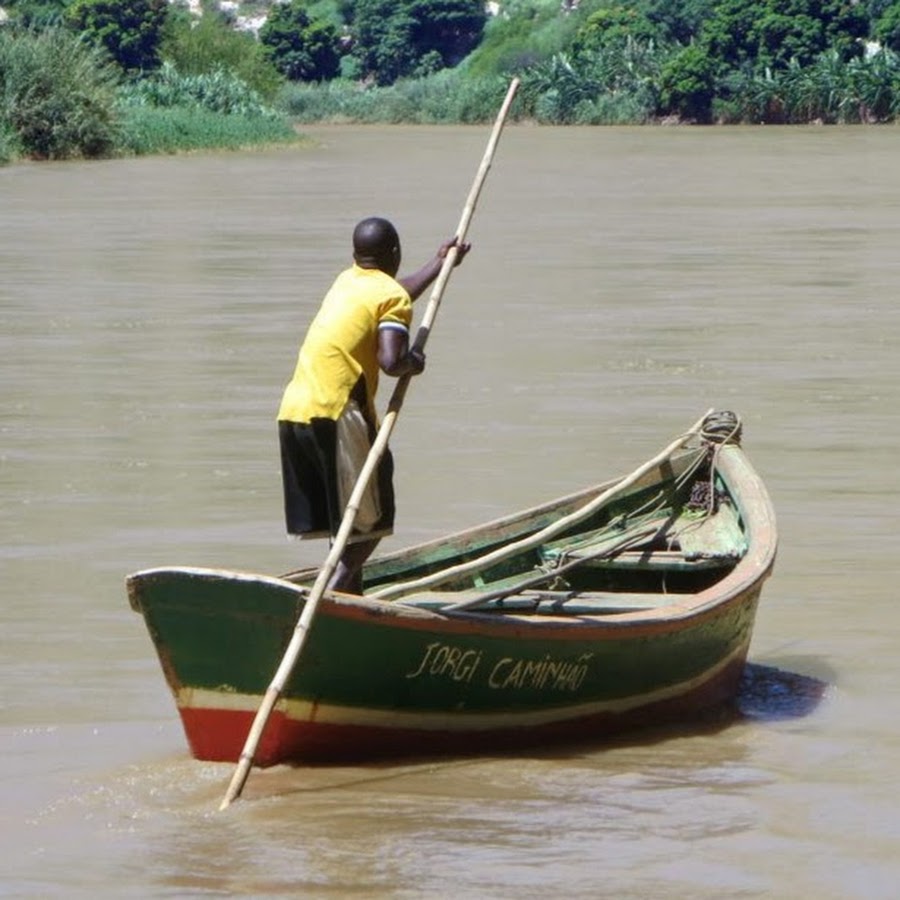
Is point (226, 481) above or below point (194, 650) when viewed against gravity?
below

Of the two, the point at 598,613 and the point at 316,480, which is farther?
the point at 598,613

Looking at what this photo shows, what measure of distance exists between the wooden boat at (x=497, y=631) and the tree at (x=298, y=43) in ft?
259

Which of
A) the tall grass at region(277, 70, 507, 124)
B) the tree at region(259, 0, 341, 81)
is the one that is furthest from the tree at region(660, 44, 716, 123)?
the tree at region(259, 0, 341, 81)

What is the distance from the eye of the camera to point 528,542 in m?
7.36

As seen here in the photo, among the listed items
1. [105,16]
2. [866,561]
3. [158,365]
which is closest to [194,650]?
[866,561]

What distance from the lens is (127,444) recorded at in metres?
12.3

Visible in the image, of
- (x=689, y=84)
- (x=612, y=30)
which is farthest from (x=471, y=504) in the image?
(x=612, y=30)

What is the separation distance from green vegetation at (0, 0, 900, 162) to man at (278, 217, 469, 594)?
36.9 meters

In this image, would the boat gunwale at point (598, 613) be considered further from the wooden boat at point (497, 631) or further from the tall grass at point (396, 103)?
the tall grass at point (396, 103)

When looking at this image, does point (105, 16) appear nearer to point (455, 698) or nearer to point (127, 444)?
point (127, 444)

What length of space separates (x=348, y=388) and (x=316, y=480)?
300 mm

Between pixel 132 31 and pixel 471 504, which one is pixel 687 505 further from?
pixel 132 31

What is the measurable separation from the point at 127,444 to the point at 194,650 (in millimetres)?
6187

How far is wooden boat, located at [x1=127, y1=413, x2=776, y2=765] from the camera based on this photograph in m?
6.19
